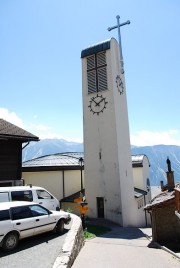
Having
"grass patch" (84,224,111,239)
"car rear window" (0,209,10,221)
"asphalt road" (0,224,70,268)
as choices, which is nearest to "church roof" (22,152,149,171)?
"grass patch" (84,224,111,239)

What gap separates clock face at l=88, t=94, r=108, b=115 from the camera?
93.0 feet

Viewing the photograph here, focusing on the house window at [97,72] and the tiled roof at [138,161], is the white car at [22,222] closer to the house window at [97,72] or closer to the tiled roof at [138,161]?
the house window at [97,72]

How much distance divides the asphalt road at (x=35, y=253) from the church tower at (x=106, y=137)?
1461 cm

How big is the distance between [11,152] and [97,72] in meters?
14.9

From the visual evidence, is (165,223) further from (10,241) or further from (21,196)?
(10,241)

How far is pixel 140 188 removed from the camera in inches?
1399

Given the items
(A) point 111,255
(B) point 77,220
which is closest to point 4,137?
(B) point 77,220

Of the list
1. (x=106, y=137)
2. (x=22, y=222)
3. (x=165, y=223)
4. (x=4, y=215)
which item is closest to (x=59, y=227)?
(x=22, y=222)

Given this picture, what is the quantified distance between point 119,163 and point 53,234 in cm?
1459

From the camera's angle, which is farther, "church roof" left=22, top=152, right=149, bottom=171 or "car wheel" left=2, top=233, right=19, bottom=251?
"church roof" left=22, top=152, right=149, bottom=171

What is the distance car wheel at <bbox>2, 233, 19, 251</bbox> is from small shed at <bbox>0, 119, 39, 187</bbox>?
24.1 ft

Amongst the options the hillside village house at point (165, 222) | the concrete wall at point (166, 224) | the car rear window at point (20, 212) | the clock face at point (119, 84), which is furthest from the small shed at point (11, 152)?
the clock face at point (119, 84)

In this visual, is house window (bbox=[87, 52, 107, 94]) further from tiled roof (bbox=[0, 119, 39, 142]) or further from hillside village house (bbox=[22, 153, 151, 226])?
tiled roof (bbox=[0, 119, 39, 142])

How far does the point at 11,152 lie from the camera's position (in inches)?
731
